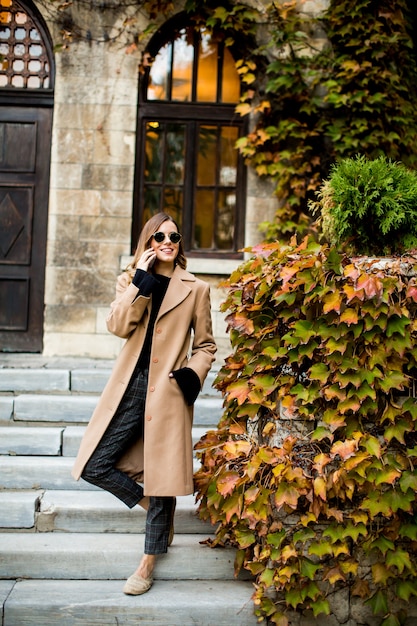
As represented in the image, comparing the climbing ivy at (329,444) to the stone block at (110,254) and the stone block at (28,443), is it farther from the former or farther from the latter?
the stone block at (110,254)

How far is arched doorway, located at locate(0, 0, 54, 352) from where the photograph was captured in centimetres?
655

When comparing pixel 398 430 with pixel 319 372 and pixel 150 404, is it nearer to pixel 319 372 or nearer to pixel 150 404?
pixel 319 372

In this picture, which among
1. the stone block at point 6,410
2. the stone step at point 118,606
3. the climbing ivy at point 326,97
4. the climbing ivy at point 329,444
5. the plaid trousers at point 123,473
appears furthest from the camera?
the climbing ivy at point 326,97

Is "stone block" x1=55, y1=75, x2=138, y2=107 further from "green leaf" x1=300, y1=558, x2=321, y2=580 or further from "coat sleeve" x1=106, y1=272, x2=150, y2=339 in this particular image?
"green leaf" x1=300, y1=558, x2=321, y2=580

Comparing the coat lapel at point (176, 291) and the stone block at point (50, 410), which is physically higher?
the coat lapel at point (176, 291)

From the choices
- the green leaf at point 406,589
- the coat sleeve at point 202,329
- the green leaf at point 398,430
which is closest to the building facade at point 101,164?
the coat sleeve at point 202,329

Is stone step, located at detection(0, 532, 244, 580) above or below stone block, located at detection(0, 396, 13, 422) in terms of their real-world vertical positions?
below

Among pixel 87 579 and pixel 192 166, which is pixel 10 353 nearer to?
pixel 192 166

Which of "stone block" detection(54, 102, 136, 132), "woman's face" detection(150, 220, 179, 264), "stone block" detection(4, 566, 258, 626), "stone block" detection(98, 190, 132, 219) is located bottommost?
"stone block" detection(4, 566, 258, 626)

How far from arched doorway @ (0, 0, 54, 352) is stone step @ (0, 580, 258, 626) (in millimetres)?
3592

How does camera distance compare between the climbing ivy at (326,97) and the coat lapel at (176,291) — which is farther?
the climbing ivy at (326,97)

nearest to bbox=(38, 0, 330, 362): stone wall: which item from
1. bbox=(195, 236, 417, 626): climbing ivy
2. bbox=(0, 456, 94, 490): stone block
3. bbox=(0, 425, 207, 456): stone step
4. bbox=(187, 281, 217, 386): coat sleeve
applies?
bbox=(0, 425, 207, 456): stone step

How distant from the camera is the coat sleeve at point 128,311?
3248 mm

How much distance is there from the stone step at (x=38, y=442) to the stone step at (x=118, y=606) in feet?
3.63
